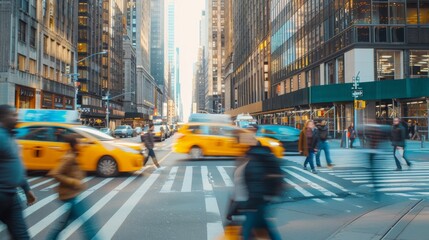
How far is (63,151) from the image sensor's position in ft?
39.7

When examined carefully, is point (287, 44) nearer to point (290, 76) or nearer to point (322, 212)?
point (290, 76)

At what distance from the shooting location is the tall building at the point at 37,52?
120ft

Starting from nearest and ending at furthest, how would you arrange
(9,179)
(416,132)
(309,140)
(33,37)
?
(9,179), (309,140), (416,132), (33,37)

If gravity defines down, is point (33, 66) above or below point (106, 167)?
above

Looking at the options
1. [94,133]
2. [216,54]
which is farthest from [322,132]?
[216,54]

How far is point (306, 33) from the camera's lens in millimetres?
45781

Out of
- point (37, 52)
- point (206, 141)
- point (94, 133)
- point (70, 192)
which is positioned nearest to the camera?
point (70, 192)

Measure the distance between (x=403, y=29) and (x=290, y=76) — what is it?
66.8 feet

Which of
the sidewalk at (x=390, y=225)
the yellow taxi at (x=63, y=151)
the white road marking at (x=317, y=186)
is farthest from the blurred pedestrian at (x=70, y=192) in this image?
the yellow taxi at (x=63, y=151)

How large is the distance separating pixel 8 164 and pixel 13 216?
1.82ft

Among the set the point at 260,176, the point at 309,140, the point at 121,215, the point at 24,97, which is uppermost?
the point at 24,97

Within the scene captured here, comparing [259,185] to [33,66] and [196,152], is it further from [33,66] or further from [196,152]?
[33,66]

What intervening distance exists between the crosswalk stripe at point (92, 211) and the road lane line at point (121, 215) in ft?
1.20

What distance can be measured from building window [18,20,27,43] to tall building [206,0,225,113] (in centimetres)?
13314
